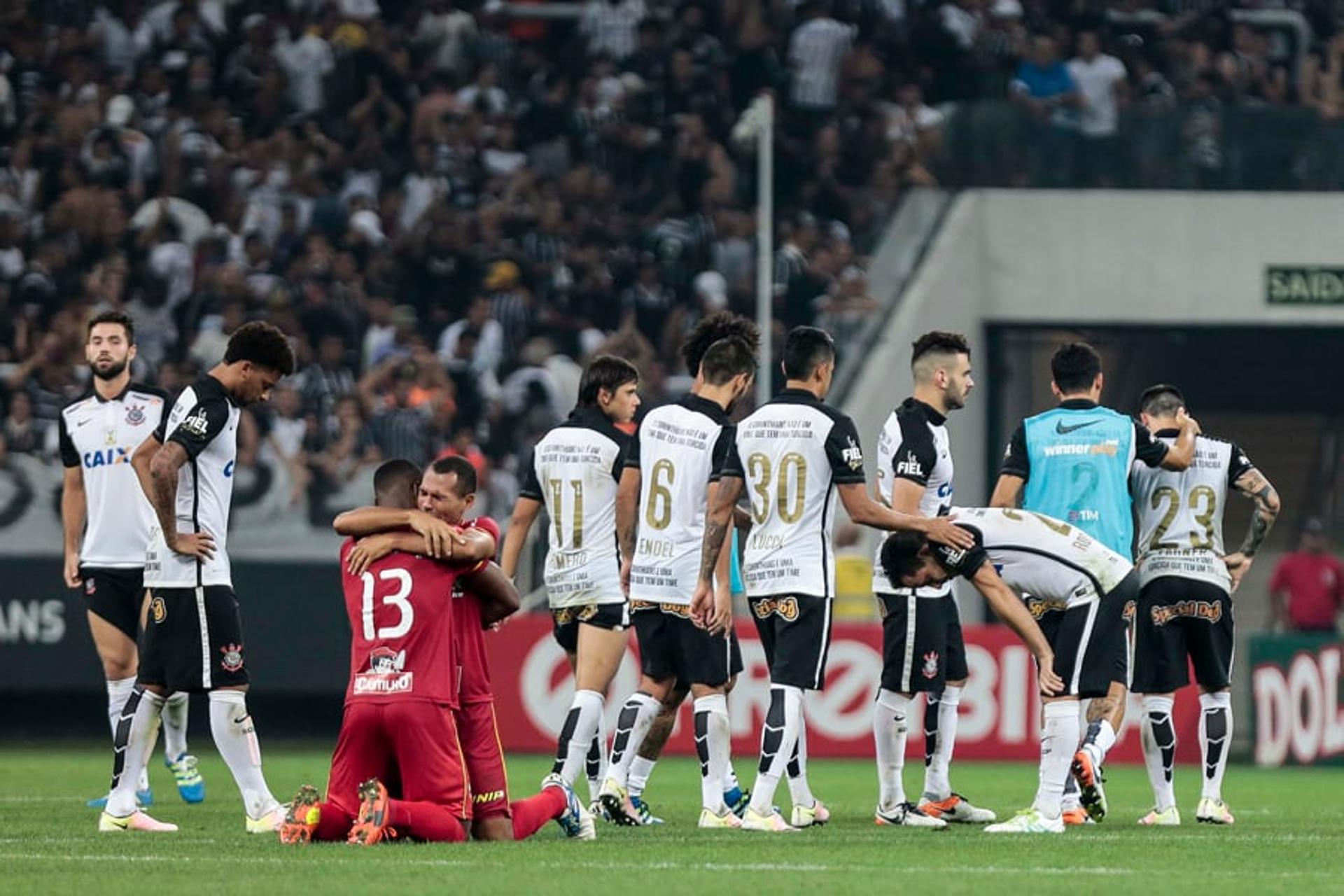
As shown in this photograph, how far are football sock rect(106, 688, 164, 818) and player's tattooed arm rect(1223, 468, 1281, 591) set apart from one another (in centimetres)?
575

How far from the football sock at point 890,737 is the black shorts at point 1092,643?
123cm

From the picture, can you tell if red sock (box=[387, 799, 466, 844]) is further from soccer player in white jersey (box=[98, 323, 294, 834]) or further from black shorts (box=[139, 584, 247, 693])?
black shorts (box=[139, 584, 247, 693])

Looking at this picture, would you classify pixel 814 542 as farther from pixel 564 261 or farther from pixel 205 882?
pixel 564 261

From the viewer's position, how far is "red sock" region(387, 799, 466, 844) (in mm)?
9977

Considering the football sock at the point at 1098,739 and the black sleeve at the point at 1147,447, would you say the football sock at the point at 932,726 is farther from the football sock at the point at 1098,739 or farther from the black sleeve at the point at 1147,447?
the black sleeve at the point at 1147,447

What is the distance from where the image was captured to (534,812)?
10.5 meters

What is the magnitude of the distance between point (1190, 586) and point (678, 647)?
113 inches

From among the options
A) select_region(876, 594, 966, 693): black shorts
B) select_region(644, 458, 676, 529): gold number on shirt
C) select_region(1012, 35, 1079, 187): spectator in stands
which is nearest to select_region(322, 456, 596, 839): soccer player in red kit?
select_region(644, 458, 676, 529): gold number on shirt

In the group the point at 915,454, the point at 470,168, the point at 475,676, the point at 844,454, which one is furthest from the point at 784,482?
the point at 470,168

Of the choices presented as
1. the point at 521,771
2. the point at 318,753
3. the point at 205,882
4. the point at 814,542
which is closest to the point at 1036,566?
the point at 814,542

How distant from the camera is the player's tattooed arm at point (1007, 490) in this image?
1207cm

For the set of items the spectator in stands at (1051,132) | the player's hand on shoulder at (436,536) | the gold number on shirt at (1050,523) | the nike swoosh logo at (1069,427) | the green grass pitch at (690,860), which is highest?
the spectator in stands at (1051,132)

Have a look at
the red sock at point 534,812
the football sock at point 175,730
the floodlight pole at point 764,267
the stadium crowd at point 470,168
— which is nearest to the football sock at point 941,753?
the red sock at point 534,812

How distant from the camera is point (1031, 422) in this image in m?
12.3
